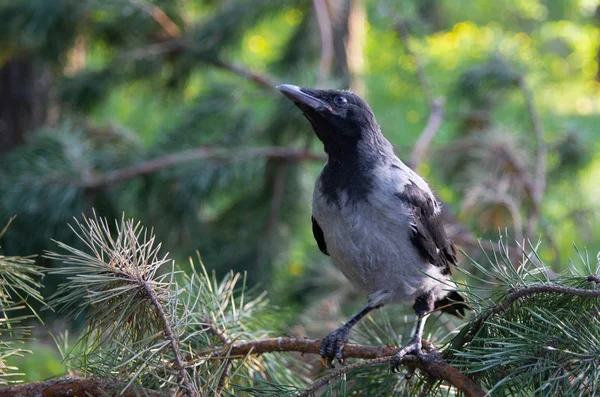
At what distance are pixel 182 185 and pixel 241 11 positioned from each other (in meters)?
1.72

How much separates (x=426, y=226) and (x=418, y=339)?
73 cm

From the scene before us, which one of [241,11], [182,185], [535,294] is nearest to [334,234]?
[535,294]

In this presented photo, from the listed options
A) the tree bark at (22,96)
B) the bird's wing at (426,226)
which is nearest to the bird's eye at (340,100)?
the bird's wing at (426,226)

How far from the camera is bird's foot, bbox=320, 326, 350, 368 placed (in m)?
2.43

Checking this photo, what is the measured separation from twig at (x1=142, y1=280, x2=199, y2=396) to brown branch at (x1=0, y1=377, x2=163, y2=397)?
110 millimetres

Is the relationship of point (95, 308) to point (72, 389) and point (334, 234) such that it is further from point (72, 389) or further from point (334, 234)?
point (334, 234)

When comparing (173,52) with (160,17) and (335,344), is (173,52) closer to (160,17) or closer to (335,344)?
(160,17)

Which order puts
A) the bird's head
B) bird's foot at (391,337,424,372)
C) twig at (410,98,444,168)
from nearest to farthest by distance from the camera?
1. bird's foot at (391,337,424,372)
2. the bird's head
3. twig at (410,98,444,168)

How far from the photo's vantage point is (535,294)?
1686mm

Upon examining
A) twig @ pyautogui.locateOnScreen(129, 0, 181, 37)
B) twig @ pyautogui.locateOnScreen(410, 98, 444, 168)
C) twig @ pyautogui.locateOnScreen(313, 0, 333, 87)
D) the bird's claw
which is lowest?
the bird's claw

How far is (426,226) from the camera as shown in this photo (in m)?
2.89

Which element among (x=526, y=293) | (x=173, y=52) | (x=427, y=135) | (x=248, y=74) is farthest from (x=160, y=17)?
(x=526, y=293)

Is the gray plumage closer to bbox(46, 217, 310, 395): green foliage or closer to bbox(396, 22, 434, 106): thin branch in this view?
bbox(46, 217, 310, 395): green foliage

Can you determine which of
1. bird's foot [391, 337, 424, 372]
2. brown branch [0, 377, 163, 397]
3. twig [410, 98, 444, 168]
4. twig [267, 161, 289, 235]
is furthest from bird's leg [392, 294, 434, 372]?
twig [267, 161, 289, 235]
